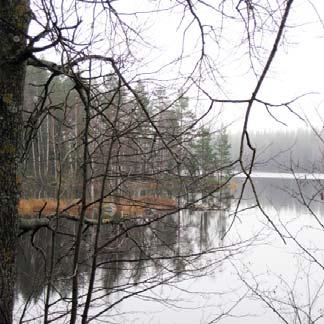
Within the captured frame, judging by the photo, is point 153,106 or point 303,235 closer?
point 153,106

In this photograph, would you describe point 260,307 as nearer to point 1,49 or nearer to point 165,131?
point 165,131

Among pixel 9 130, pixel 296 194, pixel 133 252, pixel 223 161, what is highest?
pixel 9 130

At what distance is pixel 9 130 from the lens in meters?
1.78

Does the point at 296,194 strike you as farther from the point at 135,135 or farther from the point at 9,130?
the point at 9,130

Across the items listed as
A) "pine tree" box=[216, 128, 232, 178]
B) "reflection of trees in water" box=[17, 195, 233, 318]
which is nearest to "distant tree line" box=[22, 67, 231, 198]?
"pine tree" box=[216, 128, 232, 178]

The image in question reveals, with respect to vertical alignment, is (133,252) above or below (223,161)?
below

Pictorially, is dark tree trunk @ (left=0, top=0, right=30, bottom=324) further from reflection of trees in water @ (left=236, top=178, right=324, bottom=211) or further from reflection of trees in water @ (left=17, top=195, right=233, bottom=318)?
reflection of trees in water @ (left=236, top=178, right=324, bottom=211)

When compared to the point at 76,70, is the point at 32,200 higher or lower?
lower

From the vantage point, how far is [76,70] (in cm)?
204

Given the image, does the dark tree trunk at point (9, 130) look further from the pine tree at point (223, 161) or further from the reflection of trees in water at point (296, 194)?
the reflection of trees in water at point (296, 194)

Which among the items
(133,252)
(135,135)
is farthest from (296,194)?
(135,135)

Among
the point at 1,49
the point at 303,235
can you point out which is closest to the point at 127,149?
the point at 1,49

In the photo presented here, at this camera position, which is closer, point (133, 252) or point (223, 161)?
point (223, 161)

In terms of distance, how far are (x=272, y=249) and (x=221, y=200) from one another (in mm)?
10486
